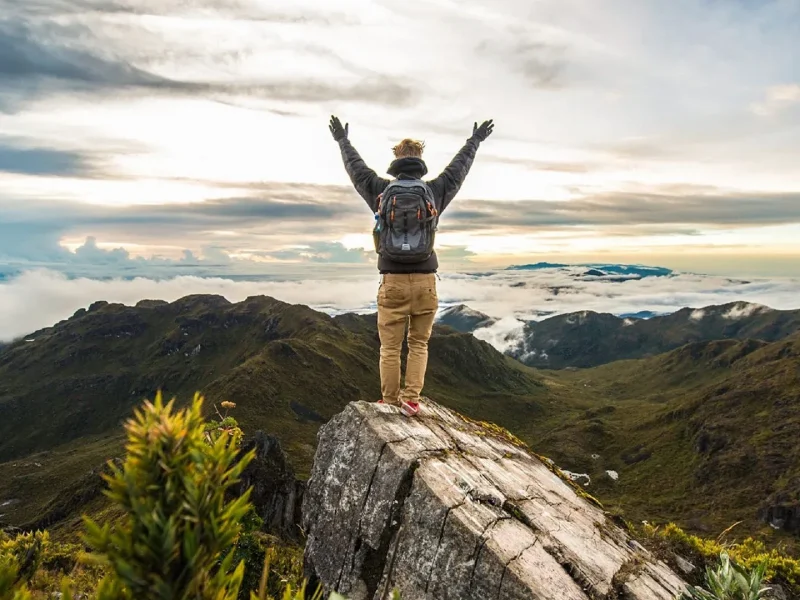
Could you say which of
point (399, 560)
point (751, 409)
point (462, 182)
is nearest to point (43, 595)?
point (399, 560)

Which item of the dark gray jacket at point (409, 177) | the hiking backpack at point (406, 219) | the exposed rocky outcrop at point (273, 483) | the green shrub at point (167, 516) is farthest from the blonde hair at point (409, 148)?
the exposed rocky outcrop at point (273, 483)

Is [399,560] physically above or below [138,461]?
below

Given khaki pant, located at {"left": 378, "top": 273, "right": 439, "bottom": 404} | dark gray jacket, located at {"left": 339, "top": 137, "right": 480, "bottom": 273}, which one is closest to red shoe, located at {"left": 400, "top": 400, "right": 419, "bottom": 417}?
khaki pant, located at {"left": 378, "top": 273, "right": 439, "bottom": 404}

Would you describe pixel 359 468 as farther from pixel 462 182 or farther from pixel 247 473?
pixel 247 473

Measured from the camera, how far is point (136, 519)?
267 centimetres

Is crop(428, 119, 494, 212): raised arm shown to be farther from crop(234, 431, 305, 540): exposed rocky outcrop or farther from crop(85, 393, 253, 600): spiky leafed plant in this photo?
crop(234, 431, 305, 540): exposed rocky outcrop

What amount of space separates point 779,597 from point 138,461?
11727 millimetres

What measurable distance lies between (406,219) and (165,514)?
789 centimetres

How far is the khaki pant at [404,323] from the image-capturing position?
10727 millimetres

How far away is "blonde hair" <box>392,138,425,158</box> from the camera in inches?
419

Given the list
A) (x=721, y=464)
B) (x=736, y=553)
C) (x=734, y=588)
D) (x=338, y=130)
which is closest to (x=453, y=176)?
(x=338, y=130)

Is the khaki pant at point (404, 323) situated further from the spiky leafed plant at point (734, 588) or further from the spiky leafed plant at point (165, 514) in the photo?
the spiky leafed plant at point (165, 514)

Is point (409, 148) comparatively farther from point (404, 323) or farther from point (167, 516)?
point (167, 516)

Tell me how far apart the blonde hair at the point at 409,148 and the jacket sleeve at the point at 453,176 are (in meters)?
0.71
